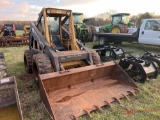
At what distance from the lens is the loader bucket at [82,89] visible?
2854mm

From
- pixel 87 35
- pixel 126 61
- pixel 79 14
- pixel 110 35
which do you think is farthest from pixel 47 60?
pixel 79 14

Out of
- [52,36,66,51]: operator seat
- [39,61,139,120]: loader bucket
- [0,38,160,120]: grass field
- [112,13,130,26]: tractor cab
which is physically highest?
[112,13,130,26]: tractor cab

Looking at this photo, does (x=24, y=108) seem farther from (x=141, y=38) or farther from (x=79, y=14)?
(x=79, y=14)

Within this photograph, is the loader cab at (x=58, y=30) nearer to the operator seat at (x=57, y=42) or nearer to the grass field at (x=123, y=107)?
the operator seat at (x=57, y=42)

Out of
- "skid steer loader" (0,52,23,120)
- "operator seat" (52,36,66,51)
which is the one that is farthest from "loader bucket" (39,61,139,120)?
"operator seat" (52,36,66,51)

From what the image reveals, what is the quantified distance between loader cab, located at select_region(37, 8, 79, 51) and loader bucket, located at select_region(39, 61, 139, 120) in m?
1.15

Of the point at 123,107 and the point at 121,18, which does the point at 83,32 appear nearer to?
the point at 121,18

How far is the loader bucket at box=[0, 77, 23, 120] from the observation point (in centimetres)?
268

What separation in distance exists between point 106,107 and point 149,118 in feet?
2.56

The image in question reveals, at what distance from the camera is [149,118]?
2.81m

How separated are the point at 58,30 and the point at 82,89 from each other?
2.21 m

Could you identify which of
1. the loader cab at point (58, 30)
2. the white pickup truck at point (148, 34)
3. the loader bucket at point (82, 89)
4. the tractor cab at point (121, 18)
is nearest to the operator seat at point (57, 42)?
the loader cab at point (58, 30)

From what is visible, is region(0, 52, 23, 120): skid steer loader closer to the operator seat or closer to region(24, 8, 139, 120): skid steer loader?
region(24, 8, 139, 120): skid steer loader

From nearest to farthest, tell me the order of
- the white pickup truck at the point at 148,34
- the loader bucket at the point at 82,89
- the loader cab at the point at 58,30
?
the loader bucket at the point at 82,89 → the loader cab at the point at 58,30 → the white pickup truck at the point at 148,34
